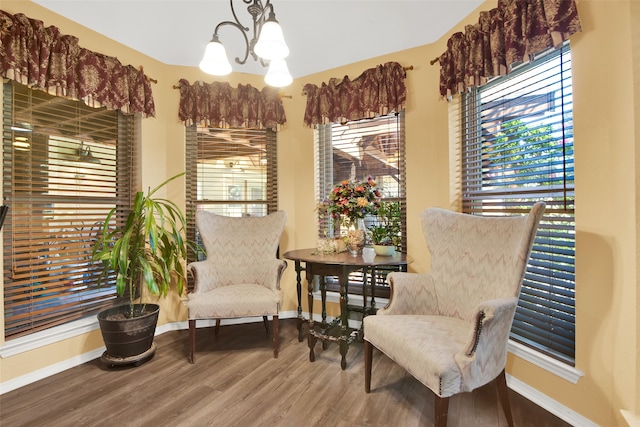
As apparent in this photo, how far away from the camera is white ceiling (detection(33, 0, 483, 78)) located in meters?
2.10

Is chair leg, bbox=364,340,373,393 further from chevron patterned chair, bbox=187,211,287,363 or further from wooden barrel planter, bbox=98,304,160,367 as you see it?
wooden barrel planter, bbox=98,304,160,367

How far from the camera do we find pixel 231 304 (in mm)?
2182

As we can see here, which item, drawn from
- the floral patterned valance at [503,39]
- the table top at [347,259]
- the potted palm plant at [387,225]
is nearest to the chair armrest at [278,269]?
Result: the table top at [347,259]

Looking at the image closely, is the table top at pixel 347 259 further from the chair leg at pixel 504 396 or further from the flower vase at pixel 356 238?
the chair leg at pixel 504 396

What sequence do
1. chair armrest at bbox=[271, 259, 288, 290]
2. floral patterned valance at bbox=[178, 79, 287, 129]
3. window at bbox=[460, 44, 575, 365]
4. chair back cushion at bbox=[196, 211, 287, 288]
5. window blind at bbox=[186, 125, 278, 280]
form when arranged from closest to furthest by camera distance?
1. window at bbox=[460, 44, 575, 365]
2. chair armrest at bbox=[271, 259, 288, 290]
3. chair back cushion at bbox=[196, 211, 287, 288]
4. floral patterned valance at bbox=[178, 79, 287, 129]
5. window blind at bbox=[186, 125, 278, 280]

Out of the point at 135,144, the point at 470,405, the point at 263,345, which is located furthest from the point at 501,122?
the point at 135,144

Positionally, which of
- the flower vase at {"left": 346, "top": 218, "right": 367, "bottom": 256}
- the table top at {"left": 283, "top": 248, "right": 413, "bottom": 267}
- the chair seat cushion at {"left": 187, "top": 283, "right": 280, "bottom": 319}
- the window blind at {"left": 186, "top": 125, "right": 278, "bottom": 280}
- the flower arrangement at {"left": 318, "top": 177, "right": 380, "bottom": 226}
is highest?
the window blind at {"left": 186, "top": 125, "right": 278, "bottom": 280}

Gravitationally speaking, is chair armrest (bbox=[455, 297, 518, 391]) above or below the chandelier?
below

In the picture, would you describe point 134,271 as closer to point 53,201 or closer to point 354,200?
point 53,201

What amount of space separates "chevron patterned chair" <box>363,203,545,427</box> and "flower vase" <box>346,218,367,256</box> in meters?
0.54

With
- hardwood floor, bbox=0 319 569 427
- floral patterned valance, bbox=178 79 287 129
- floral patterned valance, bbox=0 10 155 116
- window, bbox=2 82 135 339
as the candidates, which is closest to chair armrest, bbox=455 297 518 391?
hardwood floor, bbox=0 319 569 427

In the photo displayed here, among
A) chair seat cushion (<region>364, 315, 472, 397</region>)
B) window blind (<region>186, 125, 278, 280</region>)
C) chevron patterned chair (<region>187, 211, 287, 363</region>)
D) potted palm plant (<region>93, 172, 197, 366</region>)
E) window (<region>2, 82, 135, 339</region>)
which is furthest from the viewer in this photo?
window blind (<region>186, 125, 278, 280</region>)

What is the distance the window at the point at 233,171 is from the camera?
293 centimetres

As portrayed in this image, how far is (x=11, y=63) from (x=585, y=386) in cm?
362
